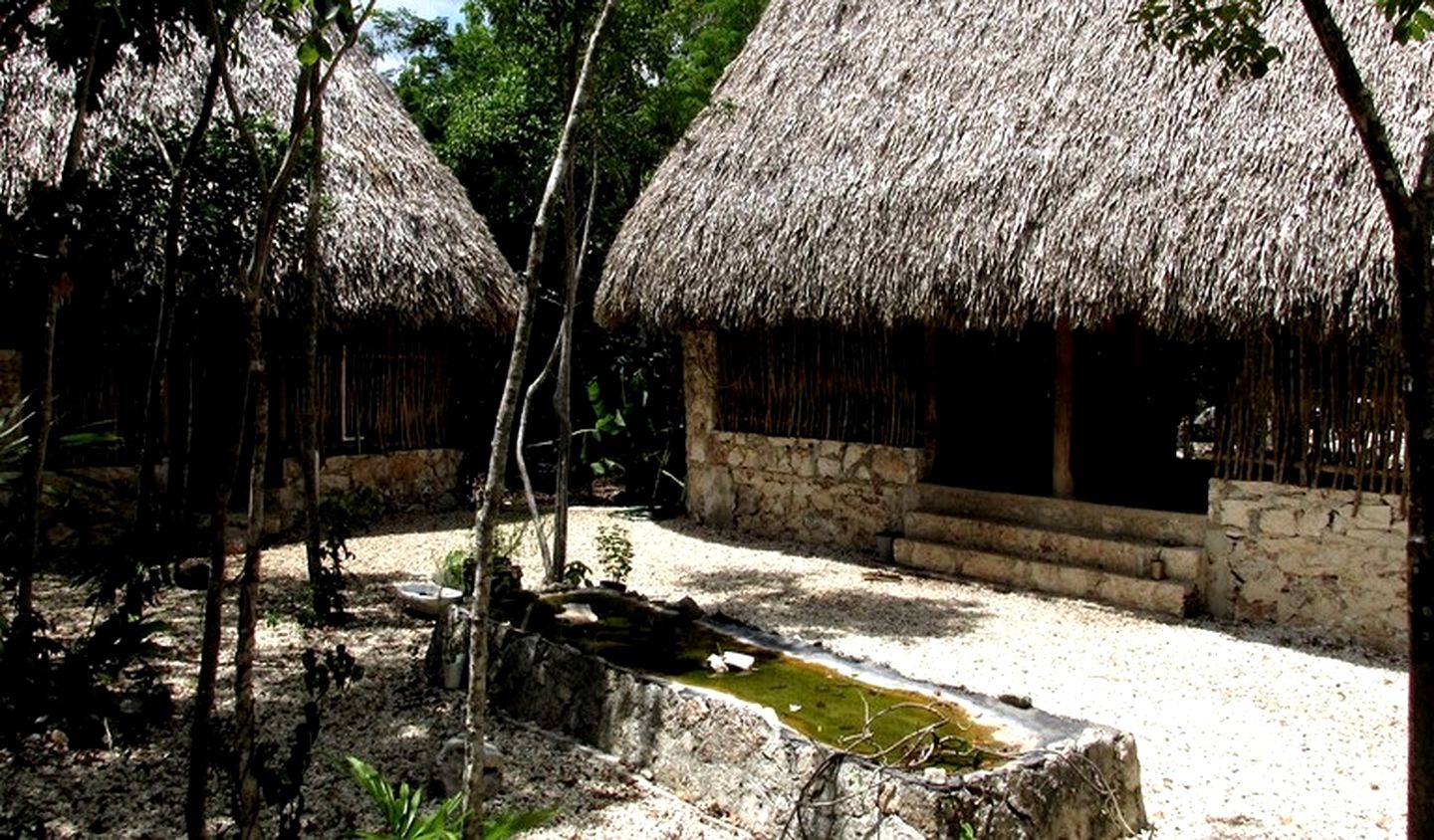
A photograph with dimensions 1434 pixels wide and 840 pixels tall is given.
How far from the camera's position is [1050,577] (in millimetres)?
7863

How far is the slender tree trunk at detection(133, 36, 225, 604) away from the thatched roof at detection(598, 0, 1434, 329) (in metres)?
4.23

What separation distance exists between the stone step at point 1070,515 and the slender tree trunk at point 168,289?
543 cm

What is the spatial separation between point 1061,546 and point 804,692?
4.00m

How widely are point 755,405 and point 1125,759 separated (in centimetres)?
644

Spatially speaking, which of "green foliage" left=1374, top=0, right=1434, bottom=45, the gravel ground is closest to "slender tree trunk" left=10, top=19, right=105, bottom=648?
the gravel ground

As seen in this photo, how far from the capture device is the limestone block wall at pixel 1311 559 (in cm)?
643

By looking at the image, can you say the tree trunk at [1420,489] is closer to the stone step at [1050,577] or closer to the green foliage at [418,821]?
the green foliage at [418,821]

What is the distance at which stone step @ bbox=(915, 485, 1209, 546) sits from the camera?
7.43 m

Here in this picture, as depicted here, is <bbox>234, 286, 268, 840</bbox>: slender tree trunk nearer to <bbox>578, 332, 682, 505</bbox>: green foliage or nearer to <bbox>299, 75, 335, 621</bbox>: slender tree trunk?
<bbox>299, 75, 335, 621</bbox>: slender tree trunk

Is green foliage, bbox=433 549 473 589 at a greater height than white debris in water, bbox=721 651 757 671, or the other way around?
green foliage, bbox=433 549 473 589

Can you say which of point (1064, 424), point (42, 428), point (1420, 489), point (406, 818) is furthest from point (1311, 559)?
point (42, 428)

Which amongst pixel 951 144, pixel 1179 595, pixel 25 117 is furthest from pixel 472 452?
pixel 1179 595

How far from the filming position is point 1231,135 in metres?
6.98

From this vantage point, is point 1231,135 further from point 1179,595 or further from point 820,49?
point 820,49
